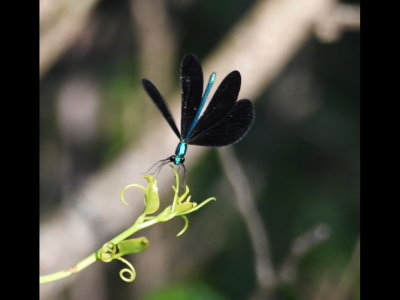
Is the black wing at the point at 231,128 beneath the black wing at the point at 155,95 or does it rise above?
beneath

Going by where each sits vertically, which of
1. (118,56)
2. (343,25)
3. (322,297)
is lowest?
(322,297)

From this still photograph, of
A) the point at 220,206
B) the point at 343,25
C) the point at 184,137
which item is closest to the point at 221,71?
the point at 343,25

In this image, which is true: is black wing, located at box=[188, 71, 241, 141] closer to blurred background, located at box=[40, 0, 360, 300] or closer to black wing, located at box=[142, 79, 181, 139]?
black wing, located at box=[142, 79, 181, 139]

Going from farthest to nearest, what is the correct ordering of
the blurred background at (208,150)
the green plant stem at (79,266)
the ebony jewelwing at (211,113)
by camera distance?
the blurred background at (208,150)
the ebony jewelwing at (211,113)
the green plant stem at (79,266)

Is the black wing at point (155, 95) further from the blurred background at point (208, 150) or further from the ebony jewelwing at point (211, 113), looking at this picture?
the blurred background at point (208, 150)

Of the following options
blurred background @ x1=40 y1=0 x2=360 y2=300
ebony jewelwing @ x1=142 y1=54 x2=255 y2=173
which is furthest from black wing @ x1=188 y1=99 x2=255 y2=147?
blurred background @ x1=40 y1=0 x2=360 y2=300

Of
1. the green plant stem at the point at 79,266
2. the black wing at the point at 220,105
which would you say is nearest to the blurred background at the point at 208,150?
the black wing at the point at 220,105
